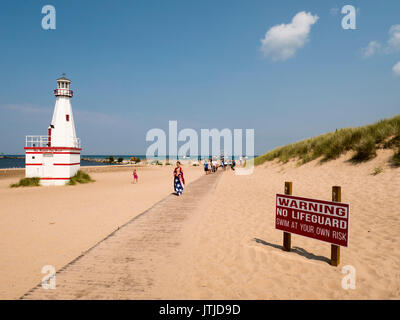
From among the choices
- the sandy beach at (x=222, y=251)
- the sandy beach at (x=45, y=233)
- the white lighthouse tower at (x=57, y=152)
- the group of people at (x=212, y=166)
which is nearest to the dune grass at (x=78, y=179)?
the white lighthouse tower at (x=57, y=152)

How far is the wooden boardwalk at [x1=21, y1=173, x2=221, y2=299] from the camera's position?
3699 mm

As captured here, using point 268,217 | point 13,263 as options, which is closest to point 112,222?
point 13,263

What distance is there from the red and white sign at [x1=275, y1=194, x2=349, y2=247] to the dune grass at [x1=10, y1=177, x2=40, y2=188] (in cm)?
2255

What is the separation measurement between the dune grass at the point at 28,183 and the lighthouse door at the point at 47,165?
78 centimetres

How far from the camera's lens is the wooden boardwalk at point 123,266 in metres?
3.70

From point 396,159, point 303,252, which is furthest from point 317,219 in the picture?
point 396,159

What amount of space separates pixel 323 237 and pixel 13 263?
6737 mm

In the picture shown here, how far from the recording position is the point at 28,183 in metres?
19.9

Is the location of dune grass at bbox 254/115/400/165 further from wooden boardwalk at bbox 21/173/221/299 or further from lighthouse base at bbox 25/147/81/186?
lighthouse base at bbox 25/147/81/186

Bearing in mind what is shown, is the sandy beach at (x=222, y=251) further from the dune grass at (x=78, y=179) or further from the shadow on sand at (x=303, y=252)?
the dune grass at (x=78, y=179)

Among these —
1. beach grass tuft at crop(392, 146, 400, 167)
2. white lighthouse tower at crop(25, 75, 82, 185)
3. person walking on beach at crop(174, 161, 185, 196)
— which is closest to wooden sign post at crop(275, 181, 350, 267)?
person walking on beach at crop(174, 161, 185, 196)

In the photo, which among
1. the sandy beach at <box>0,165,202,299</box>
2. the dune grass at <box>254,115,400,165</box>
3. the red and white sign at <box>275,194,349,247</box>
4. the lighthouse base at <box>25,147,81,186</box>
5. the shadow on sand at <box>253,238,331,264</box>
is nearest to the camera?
the red and white sign at <box>275,194,349,247</box>

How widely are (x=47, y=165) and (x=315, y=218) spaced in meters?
23.1
